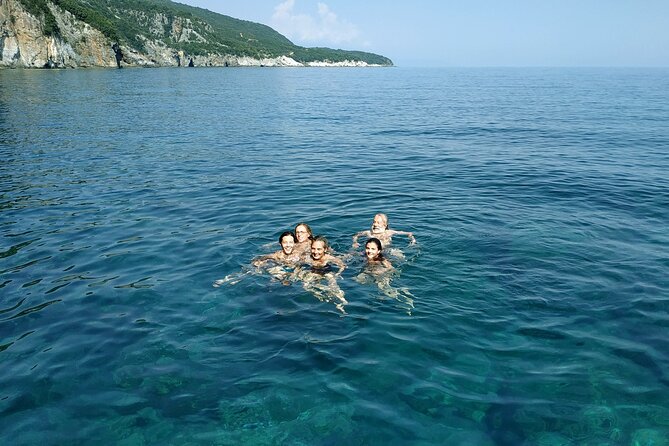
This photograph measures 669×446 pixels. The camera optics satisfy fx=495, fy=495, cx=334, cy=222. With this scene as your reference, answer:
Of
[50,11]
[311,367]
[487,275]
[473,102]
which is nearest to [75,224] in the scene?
[311,367]

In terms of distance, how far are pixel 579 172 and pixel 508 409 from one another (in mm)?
21618

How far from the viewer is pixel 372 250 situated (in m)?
13.6

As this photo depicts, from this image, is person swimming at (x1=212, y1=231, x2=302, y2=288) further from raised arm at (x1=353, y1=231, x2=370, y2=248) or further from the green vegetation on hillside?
the green vegetation on hillside

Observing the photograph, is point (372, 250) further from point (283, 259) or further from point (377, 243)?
point (283, 259)

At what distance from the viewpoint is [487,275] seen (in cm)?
1373

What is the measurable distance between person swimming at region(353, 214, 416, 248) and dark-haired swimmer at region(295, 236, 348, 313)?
1.85m

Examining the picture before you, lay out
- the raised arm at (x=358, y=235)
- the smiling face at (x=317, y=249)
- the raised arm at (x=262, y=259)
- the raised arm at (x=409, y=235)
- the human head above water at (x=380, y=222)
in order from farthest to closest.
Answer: the raised arm at (x=409, y=235) → the raised arm at (x=358, y=235) → the human head above water at (x=380, y=222) → the raised arm at (x=262, y=259) → the smiling face at (x=317, y=249)

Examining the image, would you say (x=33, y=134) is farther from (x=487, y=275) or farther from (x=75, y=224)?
(x=487, y=275)

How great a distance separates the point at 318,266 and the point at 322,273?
26 cm

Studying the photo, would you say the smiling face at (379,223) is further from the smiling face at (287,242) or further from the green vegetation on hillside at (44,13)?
the green vegetation on hillside at (44,13)

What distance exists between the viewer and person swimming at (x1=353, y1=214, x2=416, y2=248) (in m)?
15.6

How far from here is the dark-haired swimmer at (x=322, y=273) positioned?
41.0ft

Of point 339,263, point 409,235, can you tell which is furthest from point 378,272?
point 409,235

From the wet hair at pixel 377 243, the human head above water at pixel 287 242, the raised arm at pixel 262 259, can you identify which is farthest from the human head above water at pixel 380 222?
the raised arm at pixel 262 259
